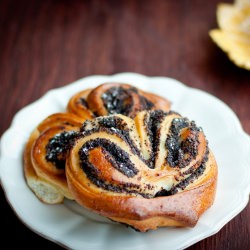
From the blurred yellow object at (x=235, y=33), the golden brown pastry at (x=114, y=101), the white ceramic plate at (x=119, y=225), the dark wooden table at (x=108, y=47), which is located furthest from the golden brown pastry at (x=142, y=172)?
the blurred yellow object at (x=235, y=33)

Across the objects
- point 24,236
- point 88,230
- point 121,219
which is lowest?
point 24,236

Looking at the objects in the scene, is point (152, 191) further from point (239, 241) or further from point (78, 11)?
point (78, 11)

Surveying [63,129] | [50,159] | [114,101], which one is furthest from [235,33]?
[50,159]

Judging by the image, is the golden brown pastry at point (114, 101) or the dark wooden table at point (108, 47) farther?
the dark wooden table at point (108, 47)

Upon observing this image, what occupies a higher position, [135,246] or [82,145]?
[82,145]

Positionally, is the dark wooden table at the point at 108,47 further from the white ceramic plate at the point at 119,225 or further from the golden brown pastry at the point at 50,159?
the golden brown pastry at the point at 50,159

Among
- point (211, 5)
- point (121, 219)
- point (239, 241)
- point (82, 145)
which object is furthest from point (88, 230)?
point (211, 5)
